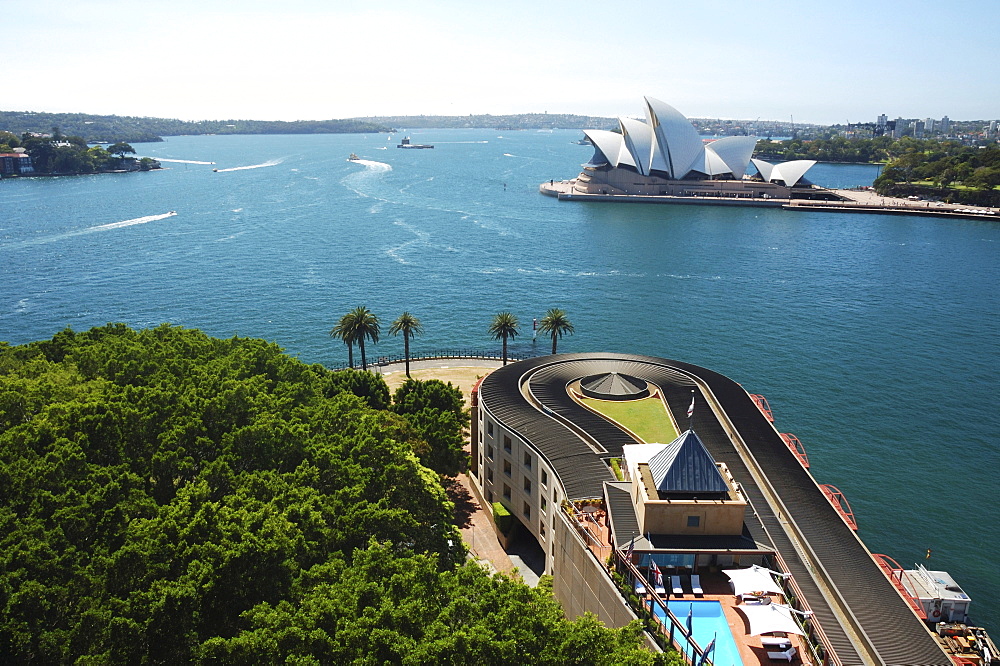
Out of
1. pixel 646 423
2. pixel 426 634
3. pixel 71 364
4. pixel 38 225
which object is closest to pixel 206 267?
pixel 38 225

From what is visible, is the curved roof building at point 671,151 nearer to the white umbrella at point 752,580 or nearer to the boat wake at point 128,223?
the boat wake at point 128,223

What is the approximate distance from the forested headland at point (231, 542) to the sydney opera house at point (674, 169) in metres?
148

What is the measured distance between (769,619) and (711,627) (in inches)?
79.3

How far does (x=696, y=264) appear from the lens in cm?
10969

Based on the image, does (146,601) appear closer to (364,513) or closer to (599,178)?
(364,513)

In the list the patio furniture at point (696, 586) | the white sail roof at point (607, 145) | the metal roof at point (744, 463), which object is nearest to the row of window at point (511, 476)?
the metal roof at point (744, 463)

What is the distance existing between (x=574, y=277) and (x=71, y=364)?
72719 mm

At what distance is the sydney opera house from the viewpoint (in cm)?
16875

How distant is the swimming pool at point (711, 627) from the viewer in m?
21.7

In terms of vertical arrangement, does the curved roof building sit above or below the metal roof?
above

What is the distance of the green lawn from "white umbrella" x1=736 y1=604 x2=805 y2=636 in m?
13.6

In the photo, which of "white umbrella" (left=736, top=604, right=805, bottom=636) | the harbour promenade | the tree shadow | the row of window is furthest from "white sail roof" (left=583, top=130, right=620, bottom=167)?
"white umbrella" (left=736, top=604, right=805, bottom=636)

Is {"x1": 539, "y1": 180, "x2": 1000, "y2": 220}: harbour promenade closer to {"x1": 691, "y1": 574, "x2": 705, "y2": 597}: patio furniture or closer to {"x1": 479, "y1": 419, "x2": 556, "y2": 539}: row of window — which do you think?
{"x1": 479, "y1": 419, "x2": 556, "y2": 539}: row of window

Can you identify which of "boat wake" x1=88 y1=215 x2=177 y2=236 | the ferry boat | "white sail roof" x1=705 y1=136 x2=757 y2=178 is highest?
"white sail roof" x1=705 y1=136 x2=757 y2=178
